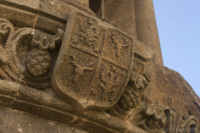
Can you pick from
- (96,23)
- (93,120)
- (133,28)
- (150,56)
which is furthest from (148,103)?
(133,28)

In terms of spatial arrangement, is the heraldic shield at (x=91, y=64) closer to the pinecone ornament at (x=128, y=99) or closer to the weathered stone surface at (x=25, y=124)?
the pinecone ornament at (x=128, y=99)

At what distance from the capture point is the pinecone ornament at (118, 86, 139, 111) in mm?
3365

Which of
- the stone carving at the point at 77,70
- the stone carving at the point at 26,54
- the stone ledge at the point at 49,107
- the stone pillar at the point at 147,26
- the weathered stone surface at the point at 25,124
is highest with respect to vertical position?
the stone pillar at the point at 147,26

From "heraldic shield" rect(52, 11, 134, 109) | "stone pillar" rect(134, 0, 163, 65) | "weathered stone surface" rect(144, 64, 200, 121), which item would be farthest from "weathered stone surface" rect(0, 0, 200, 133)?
"stone pillar" rect(134, 0, 163, 65)

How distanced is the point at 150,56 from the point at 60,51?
117 cm

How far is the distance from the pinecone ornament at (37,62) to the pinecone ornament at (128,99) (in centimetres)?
80

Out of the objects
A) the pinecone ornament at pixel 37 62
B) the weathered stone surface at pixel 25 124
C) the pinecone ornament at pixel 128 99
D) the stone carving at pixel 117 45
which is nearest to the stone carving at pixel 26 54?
the pinecone ornament at pixel 37 62

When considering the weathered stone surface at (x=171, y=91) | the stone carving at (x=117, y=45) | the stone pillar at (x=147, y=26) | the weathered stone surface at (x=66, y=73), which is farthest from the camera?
the stone pillar at (x=147, y=26)

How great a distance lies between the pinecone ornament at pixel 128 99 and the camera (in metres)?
3.37

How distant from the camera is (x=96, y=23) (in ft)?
10.8

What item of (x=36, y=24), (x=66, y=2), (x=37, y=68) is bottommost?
(x=37, y=68)

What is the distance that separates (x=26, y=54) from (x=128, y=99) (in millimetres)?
1047

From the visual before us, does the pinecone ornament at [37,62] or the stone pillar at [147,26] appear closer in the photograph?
the pinecone ornament at [37,62]

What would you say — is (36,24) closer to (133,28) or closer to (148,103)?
(148,103)
